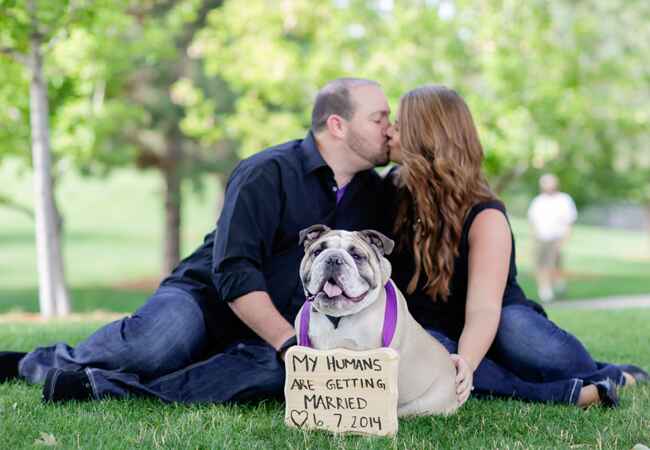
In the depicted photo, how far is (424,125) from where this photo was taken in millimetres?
4488

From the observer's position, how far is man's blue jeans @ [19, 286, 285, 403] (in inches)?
167

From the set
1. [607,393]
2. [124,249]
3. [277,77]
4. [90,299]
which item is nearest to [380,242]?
[607,393]

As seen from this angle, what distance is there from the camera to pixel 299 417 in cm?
364

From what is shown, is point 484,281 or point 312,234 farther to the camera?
point 484,281

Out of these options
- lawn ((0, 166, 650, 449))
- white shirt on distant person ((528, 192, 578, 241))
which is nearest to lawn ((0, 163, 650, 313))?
white shirt on distant person ((528, 192, 578, 241))

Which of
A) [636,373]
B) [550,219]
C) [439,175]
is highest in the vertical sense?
[439,175]

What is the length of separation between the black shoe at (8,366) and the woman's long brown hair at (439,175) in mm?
2201

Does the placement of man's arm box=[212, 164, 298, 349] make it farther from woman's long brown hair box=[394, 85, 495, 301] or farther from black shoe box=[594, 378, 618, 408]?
black shoe box=[594, 378, 618, 408]

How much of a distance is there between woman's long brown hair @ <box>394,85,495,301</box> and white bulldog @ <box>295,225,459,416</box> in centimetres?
67

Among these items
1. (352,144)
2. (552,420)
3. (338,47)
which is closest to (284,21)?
(338,47)

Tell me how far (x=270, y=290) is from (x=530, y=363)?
140 cm

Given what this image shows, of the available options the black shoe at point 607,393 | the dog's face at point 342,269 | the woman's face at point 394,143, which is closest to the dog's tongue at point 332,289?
the dog's face at point 342,269

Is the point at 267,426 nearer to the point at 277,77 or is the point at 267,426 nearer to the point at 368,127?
the point at 368,127

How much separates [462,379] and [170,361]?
4.85 ft
